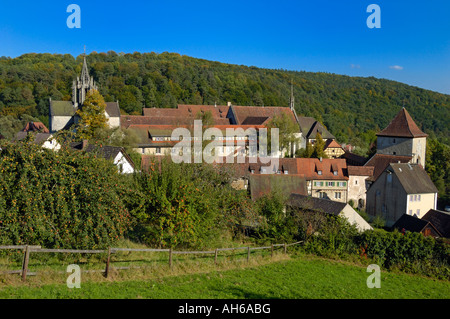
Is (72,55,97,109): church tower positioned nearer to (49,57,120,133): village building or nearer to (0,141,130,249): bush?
(49,57,120,133): village building

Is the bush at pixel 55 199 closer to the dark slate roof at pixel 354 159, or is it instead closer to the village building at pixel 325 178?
the village building at pixel 325 178

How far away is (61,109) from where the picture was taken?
184 ft

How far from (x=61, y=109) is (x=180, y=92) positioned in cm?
4182

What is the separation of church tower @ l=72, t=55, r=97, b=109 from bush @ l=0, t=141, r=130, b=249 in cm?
4355

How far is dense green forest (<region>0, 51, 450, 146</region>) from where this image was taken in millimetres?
86562

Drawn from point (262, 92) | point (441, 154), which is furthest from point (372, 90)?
point (441, 154)

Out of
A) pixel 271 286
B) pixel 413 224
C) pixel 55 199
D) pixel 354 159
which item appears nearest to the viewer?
pixel 55 199

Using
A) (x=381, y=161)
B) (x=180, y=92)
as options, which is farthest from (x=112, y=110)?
(x=180, y=92)

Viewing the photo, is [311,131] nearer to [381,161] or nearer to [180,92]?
[381,161]

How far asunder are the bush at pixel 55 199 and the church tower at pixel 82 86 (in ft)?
143

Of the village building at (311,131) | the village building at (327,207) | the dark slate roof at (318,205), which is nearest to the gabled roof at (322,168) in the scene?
the village building at (327,207)

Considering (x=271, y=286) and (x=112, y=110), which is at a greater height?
(x=112, y=110)

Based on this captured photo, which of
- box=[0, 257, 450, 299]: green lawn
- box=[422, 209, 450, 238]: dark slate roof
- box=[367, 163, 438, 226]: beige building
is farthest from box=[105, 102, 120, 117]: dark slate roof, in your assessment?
box=[0, 257, 450, 299]: green lawn
